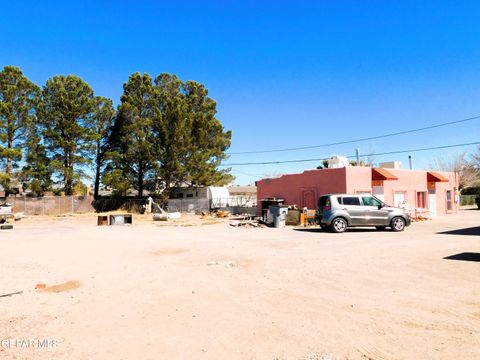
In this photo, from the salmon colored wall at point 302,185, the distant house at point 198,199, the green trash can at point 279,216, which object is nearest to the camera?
the green trash can at point 279,216

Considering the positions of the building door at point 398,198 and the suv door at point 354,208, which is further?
the building door at point 398,198

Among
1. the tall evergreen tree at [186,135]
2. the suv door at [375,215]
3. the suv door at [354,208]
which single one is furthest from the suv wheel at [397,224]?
the tall evergreen tree at [186,135]

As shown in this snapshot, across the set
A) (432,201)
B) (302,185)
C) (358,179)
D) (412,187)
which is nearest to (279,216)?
(302,185)

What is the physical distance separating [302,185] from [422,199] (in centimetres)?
1073

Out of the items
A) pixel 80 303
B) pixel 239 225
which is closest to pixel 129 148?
pixel 239 225

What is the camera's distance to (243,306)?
19.0 feet

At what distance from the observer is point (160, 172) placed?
38.5 m

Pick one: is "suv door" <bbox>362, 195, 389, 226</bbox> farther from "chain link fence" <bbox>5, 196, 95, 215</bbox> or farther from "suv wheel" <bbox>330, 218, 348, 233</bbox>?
"chain link fence" <bbox>5, 196, 95, 215</bbox>

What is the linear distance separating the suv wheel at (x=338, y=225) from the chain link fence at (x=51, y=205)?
30.4 metres

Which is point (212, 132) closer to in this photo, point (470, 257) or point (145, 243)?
point (145, 243)

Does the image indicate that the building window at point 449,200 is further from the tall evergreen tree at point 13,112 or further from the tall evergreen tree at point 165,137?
the tall evergreen tree at point 13,112

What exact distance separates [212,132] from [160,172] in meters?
8.76

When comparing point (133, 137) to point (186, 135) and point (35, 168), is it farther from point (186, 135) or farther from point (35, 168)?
point (35, 168)

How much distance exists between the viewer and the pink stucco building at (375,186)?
82.0ft
